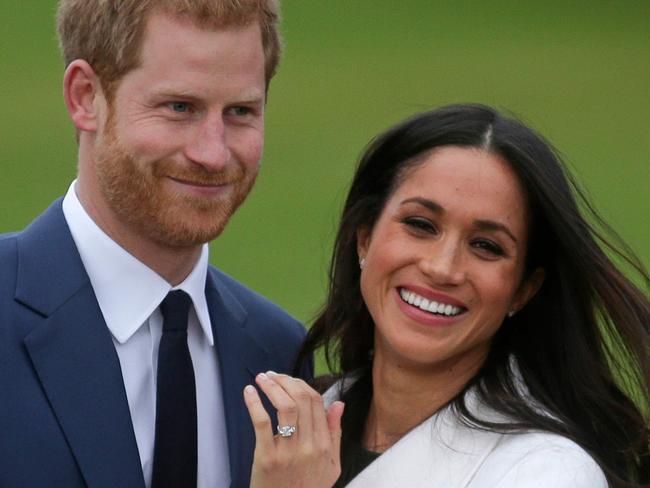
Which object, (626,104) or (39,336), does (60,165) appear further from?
(39,336)

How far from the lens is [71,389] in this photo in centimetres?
416

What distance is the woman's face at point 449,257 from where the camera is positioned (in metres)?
4.34

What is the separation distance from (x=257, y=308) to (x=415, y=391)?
1.83 ft

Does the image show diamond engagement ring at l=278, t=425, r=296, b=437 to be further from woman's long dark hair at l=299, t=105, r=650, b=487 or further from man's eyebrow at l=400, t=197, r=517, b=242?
man's eyebrow at l=400, t=197, r=517, b=242

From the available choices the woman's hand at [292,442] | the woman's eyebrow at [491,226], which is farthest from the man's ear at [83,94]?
the woman's eyebrow at [491,226]

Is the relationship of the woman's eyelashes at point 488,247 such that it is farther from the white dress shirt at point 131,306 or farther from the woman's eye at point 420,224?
the white dress shirt at point 131,306

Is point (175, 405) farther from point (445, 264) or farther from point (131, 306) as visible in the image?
point (445, 264)

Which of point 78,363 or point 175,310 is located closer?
point 78,363

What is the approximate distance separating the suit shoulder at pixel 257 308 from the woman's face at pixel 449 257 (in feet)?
1.49

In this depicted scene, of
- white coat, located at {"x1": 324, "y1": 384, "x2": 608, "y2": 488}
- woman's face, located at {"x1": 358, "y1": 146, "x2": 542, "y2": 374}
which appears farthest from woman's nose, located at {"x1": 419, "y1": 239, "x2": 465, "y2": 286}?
white coat, located at {"x1": 324, "y1": 384, "x2": 608, "y2": 488}

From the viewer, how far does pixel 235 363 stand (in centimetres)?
459

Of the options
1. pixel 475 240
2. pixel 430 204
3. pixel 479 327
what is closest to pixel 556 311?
pixel 479 327

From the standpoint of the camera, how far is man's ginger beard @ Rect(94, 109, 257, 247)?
4.25 m

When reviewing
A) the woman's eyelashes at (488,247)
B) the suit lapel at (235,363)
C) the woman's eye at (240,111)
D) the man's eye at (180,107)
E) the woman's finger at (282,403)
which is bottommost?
the suit lapel at (235,363)
